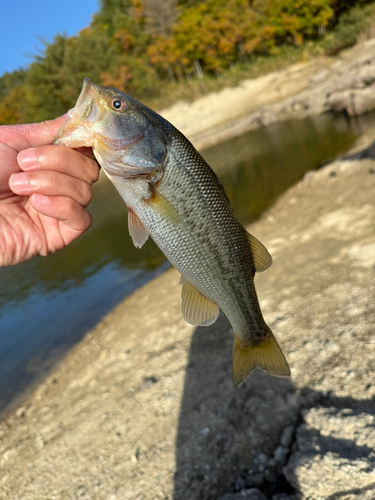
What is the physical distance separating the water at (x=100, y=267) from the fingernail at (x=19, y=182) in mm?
6753

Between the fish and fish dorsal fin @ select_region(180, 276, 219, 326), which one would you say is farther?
fish dorsal fin @ select_region(180, 276, 219, 326)

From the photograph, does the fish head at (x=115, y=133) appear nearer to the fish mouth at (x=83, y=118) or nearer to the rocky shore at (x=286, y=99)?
the fish mouth at (x=83, y=118)

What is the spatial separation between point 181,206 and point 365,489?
8.82 feet

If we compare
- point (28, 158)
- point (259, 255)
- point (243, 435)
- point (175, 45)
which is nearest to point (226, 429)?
point (243, 435)

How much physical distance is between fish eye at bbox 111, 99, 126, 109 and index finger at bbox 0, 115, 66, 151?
25.4 inches

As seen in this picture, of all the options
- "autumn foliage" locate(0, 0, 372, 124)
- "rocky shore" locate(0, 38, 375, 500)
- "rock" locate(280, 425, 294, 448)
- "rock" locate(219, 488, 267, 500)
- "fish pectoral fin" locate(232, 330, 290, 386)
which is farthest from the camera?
"autumn foliage" locate(0, 0, 372, 124)

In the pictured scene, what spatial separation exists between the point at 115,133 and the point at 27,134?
0.91 metres

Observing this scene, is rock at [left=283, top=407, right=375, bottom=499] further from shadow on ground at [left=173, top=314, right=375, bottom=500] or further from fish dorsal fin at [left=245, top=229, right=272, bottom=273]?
fish dorsal fin at [left=245, top=229, right=272, bottom=273]

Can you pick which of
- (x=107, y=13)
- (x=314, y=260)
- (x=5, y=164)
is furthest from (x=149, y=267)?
(x=107, y=13)

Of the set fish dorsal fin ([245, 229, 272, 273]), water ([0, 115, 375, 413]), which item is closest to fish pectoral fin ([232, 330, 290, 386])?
fish dorsal fin ([245, 229, 272, 273])

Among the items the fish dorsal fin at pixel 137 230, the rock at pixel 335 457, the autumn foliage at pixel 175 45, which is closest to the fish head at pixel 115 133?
the fish dorsal fin at pixel 137 230

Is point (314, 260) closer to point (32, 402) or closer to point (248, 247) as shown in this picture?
point (248, 247)

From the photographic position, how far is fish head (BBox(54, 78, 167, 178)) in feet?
8.44

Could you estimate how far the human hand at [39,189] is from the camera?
110 inches
